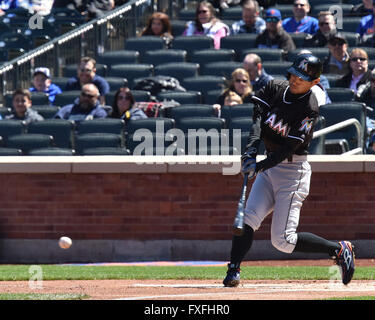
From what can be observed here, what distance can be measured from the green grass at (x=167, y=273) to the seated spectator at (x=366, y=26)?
17.1ft

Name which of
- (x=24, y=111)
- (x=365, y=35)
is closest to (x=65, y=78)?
(x=24, y=111)

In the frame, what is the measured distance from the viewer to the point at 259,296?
6949 mm

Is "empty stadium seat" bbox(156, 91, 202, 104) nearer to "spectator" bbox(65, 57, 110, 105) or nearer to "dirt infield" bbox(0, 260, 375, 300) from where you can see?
"spectator" bbox(65, 57, 110, 105)

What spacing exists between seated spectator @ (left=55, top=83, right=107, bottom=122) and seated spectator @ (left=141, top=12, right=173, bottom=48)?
2612 mm

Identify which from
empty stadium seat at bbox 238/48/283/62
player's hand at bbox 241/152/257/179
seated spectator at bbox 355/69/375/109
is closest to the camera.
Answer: player's hand at bbox 241/152/257/179

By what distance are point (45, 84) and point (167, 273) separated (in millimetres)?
5647

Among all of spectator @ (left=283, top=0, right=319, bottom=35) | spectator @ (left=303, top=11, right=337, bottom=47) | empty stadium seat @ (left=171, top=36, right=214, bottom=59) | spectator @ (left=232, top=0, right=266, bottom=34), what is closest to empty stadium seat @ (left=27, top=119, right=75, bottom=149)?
empty stadium seat @ (left=171, top=36, right=214, bottom=59)

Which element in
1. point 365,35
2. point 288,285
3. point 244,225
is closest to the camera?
point 244,225

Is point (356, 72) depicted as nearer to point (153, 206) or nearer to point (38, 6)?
point (153, 206)

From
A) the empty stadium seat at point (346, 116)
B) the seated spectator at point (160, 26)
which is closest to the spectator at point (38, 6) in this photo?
the seated spectator at point (160, 26)

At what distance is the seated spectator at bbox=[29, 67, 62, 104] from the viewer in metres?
14.1

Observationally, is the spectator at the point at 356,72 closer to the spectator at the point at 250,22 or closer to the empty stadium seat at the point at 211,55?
the empty stadium seat at the point at 211,55

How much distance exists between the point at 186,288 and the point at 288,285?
3.02ft

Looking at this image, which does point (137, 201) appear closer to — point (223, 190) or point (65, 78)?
point (223, 190)
